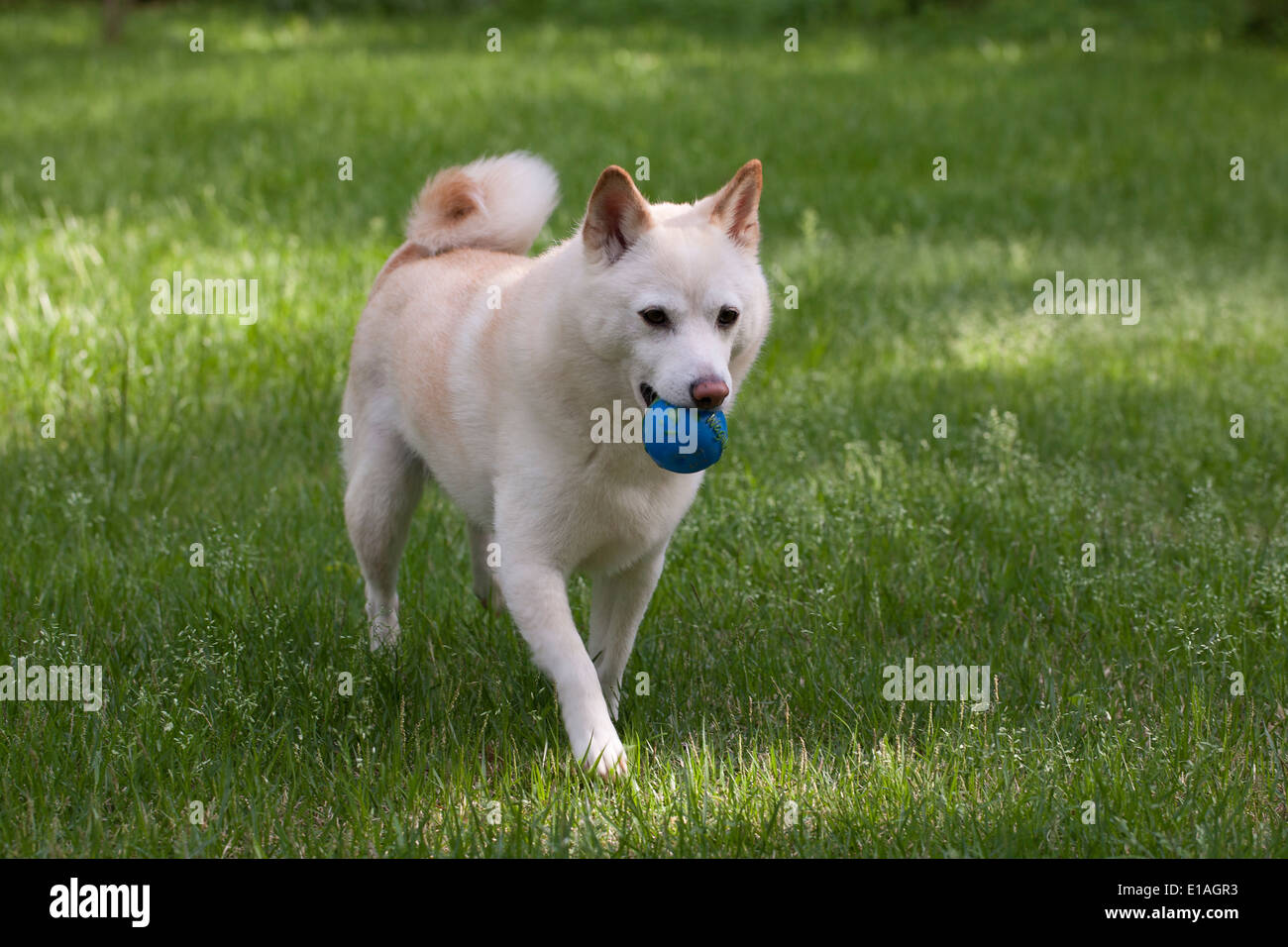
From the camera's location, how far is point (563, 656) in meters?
3.39

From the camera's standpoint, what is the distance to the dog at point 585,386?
3277 mm

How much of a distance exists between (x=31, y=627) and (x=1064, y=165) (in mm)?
10198

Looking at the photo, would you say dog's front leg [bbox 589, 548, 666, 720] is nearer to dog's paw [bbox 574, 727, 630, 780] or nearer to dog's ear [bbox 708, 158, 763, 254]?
dog's paw [bbox 574, 727, 630, 780]

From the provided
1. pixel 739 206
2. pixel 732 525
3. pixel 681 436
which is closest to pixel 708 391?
pixel 681 436

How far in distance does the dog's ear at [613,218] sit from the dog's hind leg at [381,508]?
1.22 m

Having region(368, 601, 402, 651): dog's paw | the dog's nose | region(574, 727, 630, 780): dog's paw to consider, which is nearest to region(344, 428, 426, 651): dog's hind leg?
region(368, 601, 402, 651): dog's paw

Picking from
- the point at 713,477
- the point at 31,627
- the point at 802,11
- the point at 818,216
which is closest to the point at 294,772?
the point at 31,627

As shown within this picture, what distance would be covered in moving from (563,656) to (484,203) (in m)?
1.77

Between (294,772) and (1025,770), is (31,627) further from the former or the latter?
(1025,770)

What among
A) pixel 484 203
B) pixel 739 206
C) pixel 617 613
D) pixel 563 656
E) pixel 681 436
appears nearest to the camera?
pixel 681 436

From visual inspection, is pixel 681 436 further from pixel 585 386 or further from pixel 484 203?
pixel 484 203

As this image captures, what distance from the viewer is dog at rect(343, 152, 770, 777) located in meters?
3.28

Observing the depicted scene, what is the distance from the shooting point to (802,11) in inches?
790

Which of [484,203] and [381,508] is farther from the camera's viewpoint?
[484,203]
